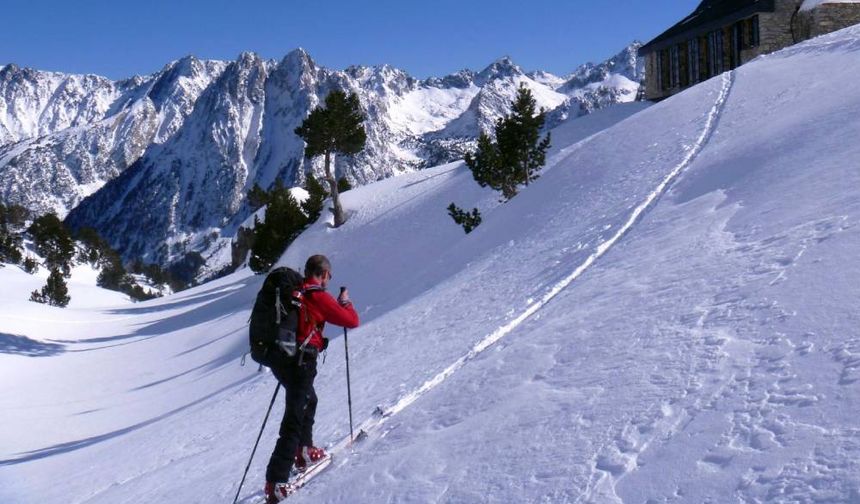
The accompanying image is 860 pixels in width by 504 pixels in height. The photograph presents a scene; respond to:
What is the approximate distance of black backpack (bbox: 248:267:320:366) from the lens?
19.6ft

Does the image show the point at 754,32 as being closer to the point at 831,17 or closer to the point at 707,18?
the point at 831,17

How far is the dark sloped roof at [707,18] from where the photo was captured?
31.3 m

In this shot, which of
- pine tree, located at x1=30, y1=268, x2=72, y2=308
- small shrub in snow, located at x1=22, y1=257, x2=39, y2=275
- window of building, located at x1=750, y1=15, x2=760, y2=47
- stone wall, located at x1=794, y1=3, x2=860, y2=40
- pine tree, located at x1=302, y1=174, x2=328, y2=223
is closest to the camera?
stone wall, located at x1=794, y1=3, x2=860, y2=40

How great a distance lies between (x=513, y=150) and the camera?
82.5 feet

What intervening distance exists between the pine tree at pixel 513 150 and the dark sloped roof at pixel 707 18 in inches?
523

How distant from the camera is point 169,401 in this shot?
19016mm

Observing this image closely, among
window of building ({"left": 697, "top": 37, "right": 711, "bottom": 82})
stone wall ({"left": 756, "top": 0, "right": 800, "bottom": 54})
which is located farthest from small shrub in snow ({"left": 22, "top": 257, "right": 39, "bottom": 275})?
stone wall ({"left": 756, "top": 0, "right": 800, "bottom": 54})

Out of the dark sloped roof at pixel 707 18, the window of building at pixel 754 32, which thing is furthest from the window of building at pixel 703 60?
the window of building at pixel 754 32

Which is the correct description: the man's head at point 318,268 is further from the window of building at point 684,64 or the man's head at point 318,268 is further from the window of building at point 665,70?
the window of building at point 665,70

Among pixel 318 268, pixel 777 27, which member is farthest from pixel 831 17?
pixel 318 268

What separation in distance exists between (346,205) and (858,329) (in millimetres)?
39273

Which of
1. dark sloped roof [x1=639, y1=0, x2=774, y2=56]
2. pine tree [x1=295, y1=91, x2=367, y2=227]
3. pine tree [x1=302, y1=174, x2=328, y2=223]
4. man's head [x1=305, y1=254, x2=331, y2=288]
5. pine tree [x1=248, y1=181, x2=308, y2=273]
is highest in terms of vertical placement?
dark sloped roof [x1=639, y1=0, x2=774, y2=56]

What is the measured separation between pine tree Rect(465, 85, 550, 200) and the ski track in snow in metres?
9.65

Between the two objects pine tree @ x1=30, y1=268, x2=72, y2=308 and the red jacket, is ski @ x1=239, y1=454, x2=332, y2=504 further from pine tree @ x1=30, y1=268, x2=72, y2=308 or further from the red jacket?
pine tree @ x1=30, y1=268, x2=72, y2=308
